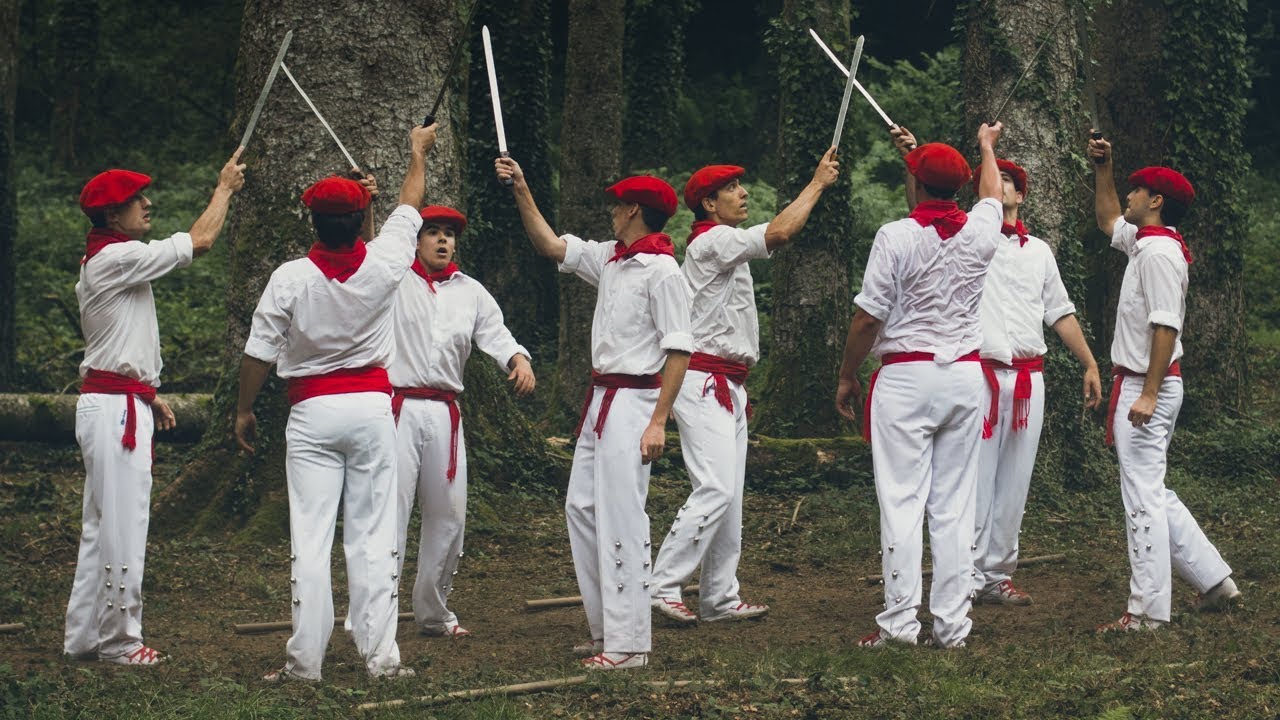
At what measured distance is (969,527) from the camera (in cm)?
683

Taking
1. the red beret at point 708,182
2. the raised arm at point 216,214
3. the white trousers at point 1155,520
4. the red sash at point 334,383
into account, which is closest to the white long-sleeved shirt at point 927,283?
the red beret at point 708,182

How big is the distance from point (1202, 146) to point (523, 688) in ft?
31.9

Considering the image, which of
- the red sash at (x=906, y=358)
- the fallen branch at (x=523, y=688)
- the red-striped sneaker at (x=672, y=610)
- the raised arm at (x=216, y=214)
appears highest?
the raised arm at (x=216, y=214)

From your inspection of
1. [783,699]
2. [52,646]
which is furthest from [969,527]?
[52,646]

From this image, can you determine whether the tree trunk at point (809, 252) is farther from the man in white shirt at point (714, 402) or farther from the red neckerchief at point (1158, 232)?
the red neckerchief at point (1158, 232)

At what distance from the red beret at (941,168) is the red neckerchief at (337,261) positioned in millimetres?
2622

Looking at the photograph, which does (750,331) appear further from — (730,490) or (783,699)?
(783,699)

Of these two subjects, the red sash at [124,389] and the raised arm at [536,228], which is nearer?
the red sash at [124,389]

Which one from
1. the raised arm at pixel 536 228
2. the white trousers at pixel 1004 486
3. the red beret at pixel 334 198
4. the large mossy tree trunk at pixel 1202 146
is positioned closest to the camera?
the red beret at pixel 334 198

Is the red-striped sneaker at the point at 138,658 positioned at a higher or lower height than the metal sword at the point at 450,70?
lower

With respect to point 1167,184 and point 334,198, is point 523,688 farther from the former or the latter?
point 1167,184

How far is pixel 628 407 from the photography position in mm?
6391

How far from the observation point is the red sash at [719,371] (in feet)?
23.7

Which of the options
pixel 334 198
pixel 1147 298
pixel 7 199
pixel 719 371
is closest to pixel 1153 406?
pixel 1147 298
